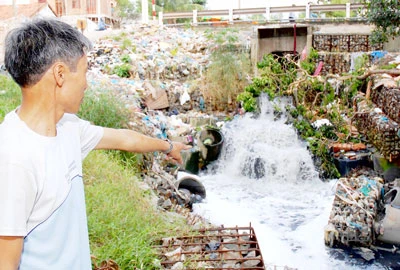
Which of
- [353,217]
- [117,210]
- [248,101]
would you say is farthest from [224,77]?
[117,210]

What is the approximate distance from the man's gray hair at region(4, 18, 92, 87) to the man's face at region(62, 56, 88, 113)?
20 mm

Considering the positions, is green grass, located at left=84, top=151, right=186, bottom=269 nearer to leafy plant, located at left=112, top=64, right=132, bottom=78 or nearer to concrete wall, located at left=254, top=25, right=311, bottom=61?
leafy plant, located at left=112, top=64, right=132, bottom=78

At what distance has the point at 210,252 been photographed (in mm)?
2953

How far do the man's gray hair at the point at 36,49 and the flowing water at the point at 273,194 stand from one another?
379cm

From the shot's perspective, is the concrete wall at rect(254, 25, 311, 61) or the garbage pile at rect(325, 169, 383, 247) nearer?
the garbage pile at rect(325, 169, 383, 247)

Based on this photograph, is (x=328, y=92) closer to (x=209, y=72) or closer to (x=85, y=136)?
(x=209, y=72)

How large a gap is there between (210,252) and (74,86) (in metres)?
2.08

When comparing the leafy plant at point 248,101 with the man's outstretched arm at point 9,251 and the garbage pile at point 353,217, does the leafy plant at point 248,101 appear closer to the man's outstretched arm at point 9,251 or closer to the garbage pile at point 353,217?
the garbage pile at point 353,217

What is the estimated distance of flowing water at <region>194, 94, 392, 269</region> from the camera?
16.6 feet

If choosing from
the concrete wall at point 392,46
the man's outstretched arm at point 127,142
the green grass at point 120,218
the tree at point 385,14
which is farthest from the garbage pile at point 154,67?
the man's outstretched arm at point 127,142

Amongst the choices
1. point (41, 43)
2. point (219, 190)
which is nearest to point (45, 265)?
point (41, 43)

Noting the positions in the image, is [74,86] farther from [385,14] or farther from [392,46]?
[392,46]

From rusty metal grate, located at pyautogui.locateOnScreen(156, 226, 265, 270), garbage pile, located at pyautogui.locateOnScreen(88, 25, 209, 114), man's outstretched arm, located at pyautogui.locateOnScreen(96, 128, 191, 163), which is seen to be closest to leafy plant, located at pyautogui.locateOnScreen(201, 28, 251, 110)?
garbage pile, located at pyautogui.locateOnScreen(88, 25, 209, 114)

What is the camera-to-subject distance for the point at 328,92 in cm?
923
